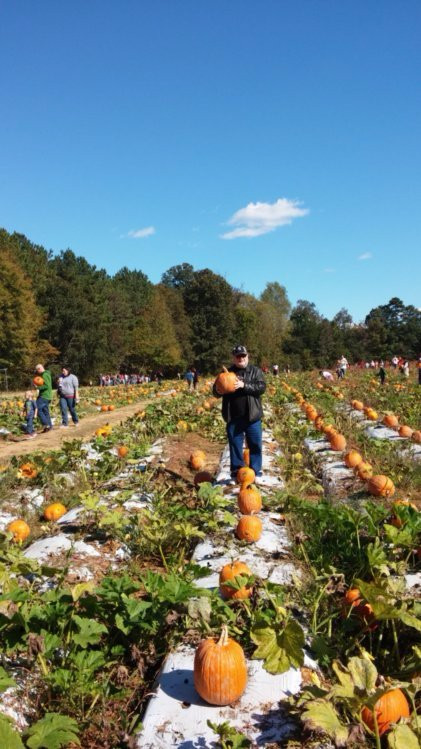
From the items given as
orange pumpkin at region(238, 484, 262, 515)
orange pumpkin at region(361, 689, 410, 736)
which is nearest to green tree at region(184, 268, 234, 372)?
orange pumpkin at region(238, 484, 262, 515)

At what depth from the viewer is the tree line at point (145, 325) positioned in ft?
137

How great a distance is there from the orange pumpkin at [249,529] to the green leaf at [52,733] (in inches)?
88.8

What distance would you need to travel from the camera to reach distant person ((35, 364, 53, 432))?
468 inches

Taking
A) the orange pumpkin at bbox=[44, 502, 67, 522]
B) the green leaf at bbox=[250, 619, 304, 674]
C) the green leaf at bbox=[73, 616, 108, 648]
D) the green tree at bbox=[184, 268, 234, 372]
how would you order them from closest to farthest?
the green leaf at bbox=[250, 619, 304, 674] < the green leaf at bbox=[73, 616, 108, 648] < the orange pumpkin at bbox=[44, 502, 67, 522] < the green tree at bbox=[184, 268, 234, 372]

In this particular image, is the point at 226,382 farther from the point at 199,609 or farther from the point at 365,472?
the point at 199,609

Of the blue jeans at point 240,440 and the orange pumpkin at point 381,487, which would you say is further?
the blue jeans at point 240,440

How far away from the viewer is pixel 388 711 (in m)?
2.13

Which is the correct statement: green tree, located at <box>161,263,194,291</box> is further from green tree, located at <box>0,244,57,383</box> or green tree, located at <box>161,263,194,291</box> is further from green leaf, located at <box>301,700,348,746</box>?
green leaf, located at <box>301,700,348,746</box>

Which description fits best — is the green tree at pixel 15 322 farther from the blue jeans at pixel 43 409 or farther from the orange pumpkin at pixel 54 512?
the orange pumpkin at pixel 54 512

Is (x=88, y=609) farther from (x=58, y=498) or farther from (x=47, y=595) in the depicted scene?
(x=58, y=498)

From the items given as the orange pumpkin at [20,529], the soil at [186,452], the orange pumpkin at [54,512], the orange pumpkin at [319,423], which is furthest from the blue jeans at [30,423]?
the orange pumpkin at [20,529]

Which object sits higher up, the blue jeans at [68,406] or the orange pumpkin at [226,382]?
the orange pumpkin at [226,382]

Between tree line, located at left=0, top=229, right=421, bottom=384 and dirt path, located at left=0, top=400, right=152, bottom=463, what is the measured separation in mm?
25508

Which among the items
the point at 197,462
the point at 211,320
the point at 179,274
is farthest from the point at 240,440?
the point at 179,274
